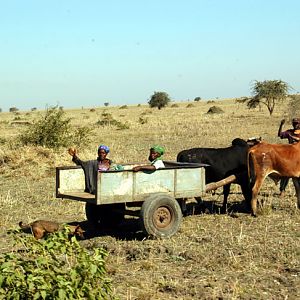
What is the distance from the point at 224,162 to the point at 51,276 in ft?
21.0

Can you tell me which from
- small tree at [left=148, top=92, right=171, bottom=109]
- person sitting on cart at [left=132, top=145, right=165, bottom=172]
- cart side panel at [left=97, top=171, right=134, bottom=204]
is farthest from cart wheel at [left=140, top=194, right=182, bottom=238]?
small tree at [left=148, top=92, right=171, bottom=109]

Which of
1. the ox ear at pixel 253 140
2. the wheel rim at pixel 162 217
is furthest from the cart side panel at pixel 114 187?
the ox ear at pixel 253 140

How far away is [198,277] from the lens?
641cm

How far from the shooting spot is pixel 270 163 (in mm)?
9750

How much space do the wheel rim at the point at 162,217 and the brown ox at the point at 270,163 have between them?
80.8 inches

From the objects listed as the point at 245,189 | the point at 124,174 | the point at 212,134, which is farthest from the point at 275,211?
the point at 212,134

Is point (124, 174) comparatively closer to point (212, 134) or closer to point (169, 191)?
point (169, 191)

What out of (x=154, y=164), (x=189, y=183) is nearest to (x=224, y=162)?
(x=189, y=183)

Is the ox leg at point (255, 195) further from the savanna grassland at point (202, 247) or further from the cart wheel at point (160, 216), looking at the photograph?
the cart wheel at point (160, 216)

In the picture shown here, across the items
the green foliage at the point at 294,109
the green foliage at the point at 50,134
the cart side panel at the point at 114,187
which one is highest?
the green foliage at the point at 294,109

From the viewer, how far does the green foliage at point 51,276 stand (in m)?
4.07

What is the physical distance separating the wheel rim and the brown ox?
2.05m

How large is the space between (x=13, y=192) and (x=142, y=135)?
48.8ft

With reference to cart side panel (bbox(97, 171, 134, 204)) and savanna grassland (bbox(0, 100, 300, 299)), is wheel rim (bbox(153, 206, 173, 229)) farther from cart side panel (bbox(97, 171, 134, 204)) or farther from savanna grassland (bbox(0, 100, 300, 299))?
cart side panel (bbox(97, 171, 134, 204))
